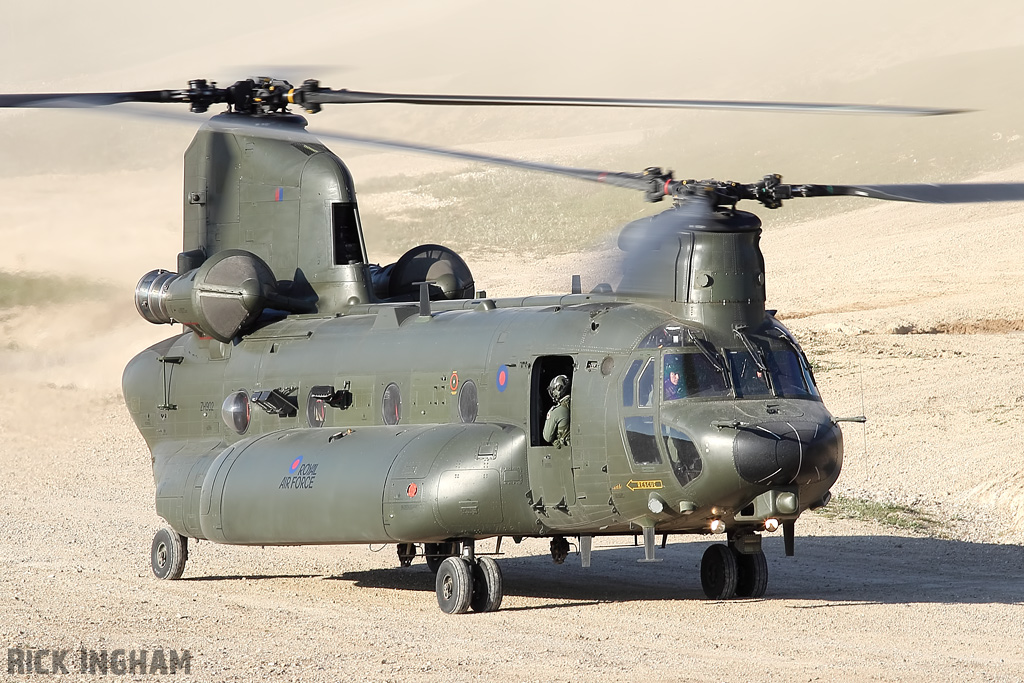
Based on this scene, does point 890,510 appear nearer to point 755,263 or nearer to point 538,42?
point 755,263

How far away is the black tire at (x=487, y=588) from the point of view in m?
13.9

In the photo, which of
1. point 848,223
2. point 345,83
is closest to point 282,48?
point 345,83

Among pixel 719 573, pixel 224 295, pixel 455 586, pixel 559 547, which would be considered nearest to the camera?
pixel 455 586

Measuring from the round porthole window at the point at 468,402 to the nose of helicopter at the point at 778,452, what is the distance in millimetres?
3055

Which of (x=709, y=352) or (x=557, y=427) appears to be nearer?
(x=709, y=352)

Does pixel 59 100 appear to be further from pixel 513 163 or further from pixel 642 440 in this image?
pixel 642 440

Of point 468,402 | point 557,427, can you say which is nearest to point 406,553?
point 468,402

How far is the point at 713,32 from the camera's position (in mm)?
100750

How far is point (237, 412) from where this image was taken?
16656mm

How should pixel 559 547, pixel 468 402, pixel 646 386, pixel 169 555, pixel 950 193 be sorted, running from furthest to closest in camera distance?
1. pixel 169 555
2. pixel 468 402
3. pixel 559 547
4. pixel 646 386
5. pixel 950 193

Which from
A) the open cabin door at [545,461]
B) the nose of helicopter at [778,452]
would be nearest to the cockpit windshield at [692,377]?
the nose of helicopter at [778,452]

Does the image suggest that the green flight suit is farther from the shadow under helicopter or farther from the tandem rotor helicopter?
the shadow under helicopter

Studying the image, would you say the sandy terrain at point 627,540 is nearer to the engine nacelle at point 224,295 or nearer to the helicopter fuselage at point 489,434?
the helicopter fuselage at point 489,434

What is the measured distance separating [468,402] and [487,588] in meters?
1.89
